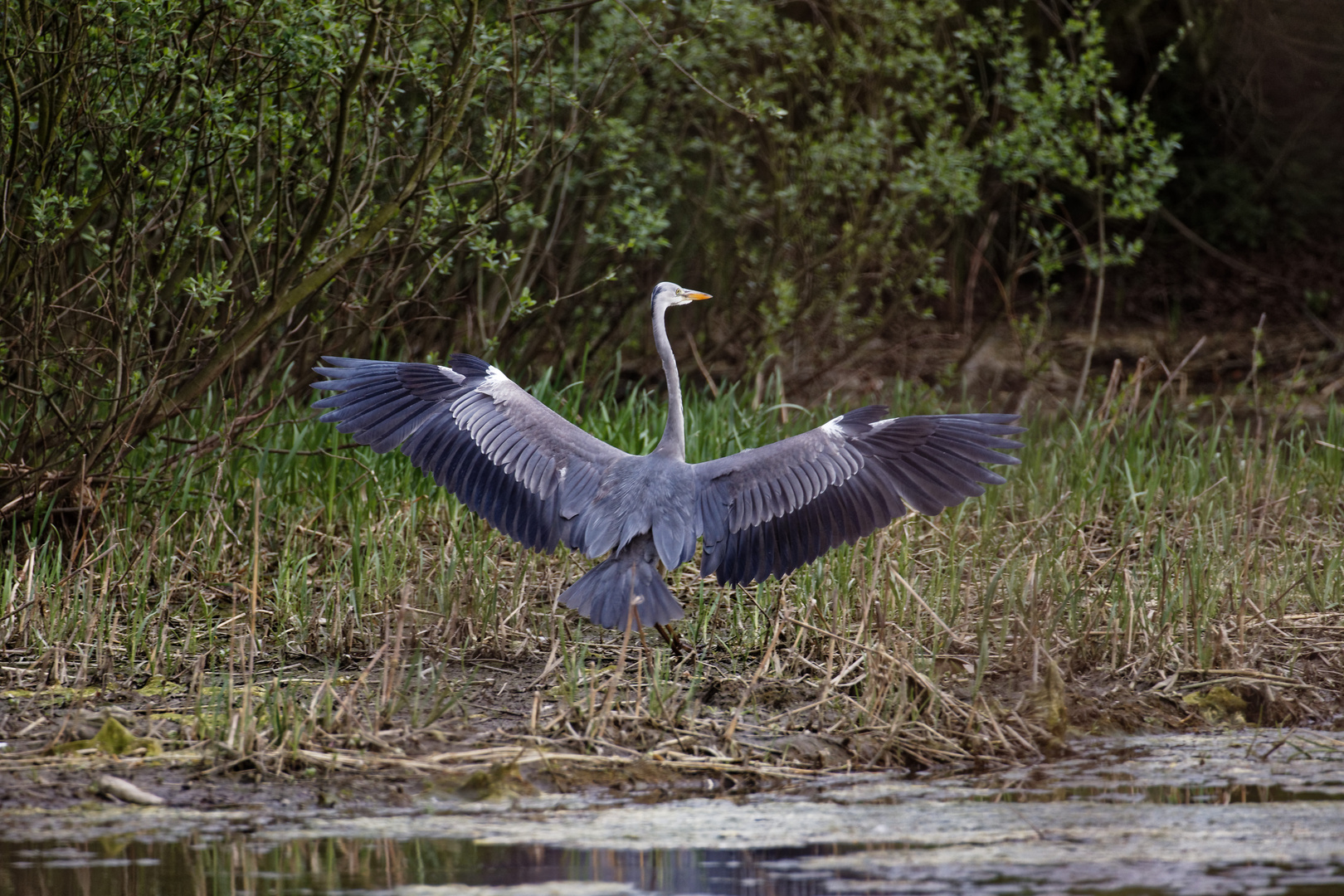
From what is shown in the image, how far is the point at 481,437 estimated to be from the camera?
5.56 m

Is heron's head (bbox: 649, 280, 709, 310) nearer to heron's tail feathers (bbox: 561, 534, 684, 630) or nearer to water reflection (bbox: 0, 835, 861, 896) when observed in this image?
heron's tail feathers (bbox: 561, 534, 684, 630)

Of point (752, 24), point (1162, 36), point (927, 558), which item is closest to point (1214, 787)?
point (927, 558)

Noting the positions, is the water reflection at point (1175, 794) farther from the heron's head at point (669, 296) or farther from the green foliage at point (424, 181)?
the green foliage at point (424, 181)

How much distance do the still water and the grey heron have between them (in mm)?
1203

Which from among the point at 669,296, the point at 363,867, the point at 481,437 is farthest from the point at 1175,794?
the point at 669,296

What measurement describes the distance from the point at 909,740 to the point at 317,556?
9.92 feet

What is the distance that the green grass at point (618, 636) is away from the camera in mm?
4406

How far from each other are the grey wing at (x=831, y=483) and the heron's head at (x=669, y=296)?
2.88 ft

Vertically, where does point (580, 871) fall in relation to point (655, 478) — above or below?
below

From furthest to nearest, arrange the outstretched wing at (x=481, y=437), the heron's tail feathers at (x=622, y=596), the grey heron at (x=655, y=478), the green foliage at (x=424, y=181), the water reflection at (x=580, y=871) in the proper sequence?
the green foliage at (x=424, y=181) → the outstretched wing at (x=481, y=437) → the grey heron at (x=655, y=478) → the heron's tail feathers at (x=622, y=596) → the water reflection at (x=580, y=871)

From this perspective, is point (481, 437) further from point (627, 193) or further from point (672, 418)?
point (627, 193)

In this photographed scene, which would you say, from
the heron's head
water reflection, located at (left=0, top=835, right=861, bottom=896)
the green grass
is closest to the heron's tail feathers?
the green grass

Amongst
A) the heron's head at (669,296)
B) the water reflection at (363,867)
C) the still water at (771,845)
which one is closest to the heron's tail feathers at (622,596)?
the still water at (771,845)

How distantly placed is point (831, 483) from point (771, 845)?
1918 millimetres
